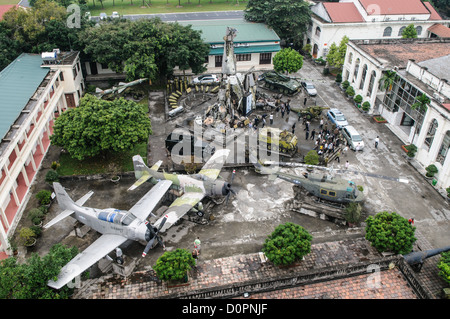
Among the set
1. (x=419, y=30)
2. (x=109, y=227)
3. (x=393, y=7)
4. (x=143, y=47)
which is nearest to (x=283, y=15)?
(x=393, y=7)

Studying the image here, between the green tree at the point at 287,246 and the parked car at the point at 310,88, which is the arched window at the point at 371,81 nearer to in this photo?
the parked car at the point at 310,88

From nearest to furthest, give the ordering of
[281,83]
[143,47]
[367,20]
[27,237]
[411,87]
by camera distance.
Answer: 1. [27,237]
2. [411,87]
3. [143,47]
4. [281,83]
5. [367,20]

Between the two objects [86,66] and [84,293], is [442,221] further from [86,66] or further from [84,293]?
[86,66]

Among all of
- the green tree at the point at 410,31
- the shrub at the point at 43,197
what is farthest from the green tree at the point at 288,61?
the shrub at the point at 43,197

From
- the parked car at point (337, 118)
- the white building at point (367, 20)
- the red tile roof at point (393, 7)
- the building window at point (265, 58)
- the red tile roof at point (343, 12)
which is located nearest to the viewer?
the parked car at point (337, 118)

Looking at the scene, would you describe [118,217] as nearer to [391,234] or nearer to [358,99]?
[391,234]

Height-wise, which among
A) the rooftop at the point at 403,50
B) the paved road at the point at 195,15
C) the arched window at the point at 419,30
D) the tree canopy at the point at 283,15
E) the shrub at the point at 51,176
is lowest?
the shrub at the point at 51,176
